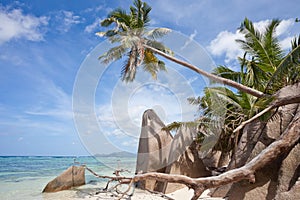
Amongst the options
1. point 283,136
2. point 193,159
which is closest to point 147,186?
point 193,159

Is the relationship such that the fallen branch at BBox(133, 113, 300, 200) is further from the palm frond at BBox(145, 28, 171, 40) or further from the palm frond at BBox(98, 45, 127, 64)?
the palm frond at BBox(145, 28, 171, 40)

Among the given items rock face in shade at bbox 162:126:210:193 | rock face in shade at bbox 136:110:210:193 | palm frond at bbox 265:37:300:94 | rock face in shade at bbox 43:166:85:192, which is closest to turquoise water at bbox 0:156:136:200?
rock face in shade at bbox 43:166:85:192

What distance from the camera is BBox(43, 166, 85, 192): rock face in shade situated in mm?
11533

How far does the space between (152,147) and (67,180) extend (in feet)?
15.9

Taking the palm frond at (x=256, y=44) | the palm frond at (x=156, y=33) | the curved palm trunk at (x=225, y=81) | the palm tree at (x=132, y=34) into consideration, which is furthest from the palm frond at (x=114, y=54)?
the palm frond at (x=256, y=44)

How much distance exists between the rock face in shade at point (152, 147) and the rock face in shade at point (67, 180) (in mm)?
3514

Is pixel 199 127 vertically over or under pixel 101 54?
under

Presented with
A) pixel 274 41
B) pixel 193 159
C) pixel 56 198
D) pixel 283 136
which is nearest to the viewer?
pixel 283 136

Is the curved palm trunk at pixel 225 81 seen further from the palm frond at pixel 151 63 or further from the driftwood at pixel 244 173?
the palm frond at pixel 151 63

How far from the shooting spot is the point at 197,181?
17.4ft

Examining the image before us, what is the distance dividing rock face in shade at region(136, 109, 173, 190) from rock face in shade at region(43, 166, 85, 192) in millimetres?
3514

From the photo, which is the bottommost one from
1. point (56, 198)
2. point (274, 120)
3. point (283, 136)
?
point (56, 198)

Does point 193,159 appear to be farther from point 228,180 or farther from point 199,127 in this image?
point 228,180

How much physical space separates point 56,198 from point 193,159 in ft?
20.9
